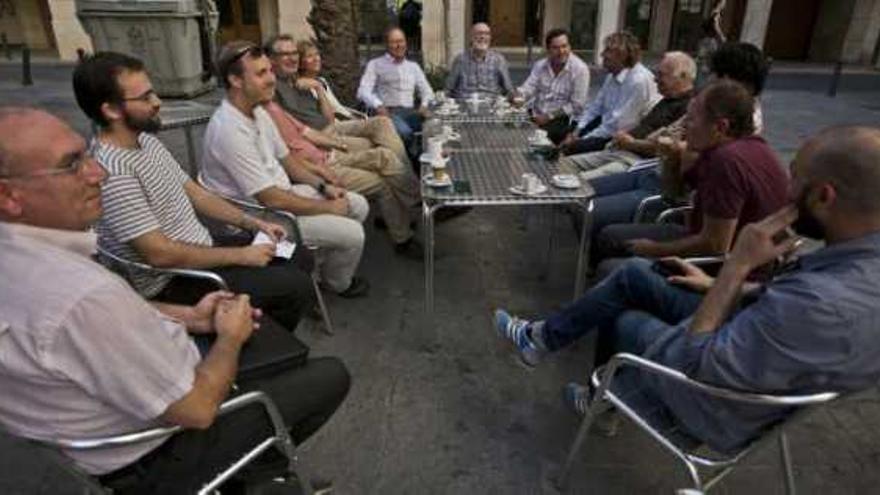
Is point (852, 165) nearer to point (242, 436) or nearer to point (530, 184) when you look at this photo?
point (530, 184)

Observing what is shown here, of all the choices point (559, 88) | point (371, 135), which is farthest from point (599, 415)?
point (559, 88)

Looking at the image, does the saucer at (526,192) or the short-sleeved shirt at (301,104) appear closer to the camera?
the saucer at (526,192)

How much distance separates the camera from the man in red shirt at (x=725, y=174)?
220 centimetres

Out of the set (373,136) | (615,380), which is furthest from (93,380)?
(373,136)

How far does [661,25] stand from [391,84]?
13087mm

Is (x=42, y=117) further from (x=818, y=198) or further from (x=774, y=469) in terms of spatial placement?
(x=774, y=469)

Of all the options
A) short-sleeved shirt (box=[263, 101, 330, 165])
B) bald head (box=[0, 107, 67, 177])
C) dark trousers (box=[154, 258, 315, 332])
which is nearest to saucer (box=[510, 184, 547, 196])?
dark trousers (box=[154, 258, 315, 332])

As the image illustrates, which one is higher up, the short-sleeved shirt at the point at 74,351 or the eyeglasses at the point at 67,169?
the eyeglasses at the point at 67,169

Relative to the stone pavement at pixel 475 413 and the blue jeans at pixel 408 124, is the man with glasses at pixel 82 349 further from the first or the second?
the blue jeans at pixel 408 124

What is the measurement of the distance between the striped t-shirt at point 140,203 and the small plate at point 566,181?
1711 millimetres

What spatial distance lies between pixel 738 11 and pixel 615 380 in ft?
57.3

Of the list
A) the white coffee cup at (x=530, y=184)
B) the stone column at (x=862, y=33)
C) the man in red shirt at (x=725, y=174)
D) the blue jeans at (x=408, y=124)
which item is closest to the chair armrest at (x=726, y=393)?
the man in red shirt at (x=725, y=174)

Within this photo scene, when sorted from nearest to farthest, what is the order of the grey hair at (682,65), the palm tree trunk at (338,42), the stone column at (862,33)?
the grey hair at (682,65)
the palm tree trunk at (338,42)
the stone column at (862,33)

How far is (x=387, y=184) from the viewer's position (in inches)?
149
